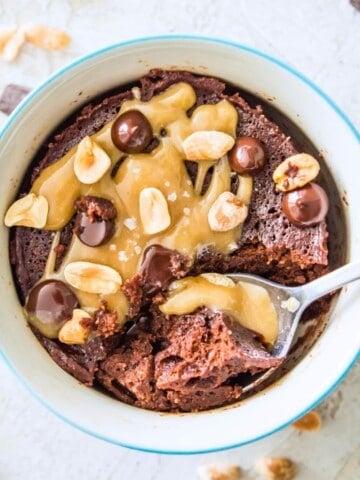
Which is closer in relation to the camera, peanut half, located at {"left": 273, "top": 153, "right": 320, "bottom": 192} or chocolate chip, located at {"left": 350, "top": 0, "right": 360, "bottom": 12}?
peanut half, located at {"left": 273, "top": 153, "right": 320, "bottom": 192}

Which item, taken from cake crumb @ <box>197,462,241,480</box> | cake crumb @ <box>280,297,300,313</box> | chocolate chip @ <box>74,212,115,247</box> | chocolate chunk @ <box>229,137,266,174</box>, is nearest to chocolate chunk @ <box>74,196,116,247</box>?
chocolate chip @ <box>74,212,115,247</box>

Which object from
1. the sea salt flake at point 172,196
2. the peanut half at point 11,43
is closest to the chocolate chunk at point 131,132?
the sea salt flake at point 172,196

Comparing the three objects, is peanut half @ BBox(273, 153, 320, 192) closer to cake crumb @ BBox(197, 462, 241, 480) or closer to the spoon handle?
the spoon handle

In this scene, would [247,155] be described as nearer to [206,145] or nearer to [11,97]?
[206,145]

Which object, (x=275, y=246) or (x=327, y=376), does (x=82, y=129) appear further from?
(x=327, y=376)

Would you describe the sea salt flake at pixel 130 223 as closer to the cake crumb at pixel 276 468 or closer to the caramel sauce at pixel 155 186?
the caramel sauce at pixel 155 186

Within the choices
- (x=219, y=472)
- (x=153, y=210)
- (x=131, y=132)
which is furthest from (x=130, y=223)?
(x=219, y=472)
